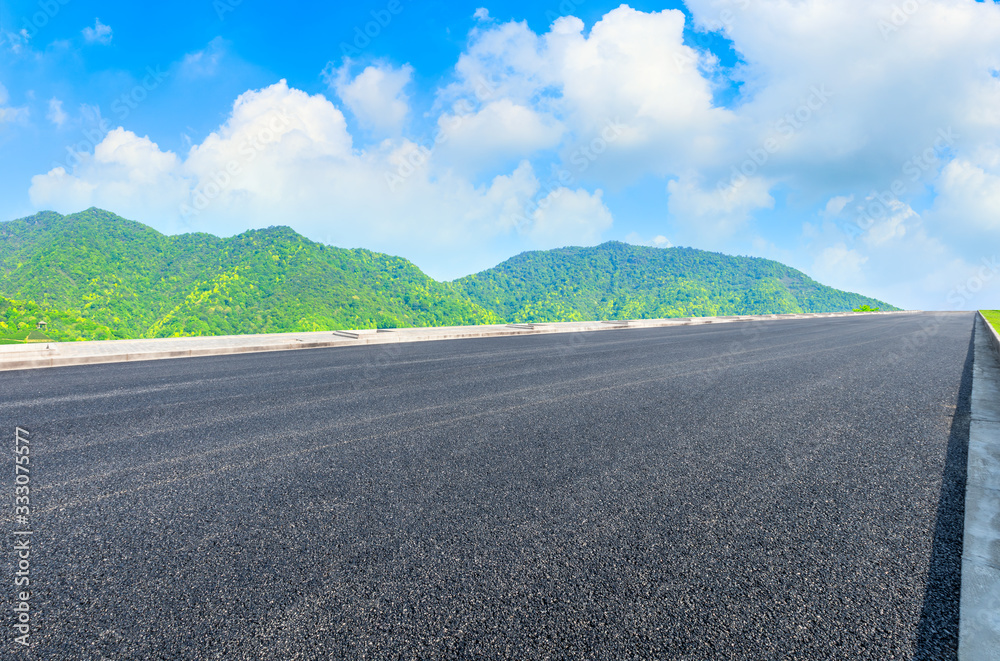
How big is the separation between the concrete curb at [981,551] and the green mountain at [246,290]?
759 inches

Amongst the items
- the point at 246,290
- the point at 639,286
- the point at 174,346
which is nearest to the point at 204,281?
the point at 246,290

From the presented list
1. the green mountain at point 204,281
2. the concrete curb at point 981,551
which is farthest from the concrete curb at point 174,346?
the green mountain at point 204,281

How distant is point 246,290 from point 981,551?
6325cm

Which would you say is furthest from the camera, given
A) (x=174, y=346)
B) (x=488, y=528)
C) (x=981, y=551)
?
(x=174, y=346)

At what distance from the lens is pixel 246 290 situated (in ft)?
185

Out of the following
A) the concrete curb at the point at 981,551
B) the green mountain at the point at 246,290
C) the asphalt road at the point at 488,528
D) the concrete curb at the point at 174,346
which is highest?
the green mountain at the point at 246,290

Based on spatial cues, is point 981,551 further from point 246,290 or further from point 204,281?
point 204,281

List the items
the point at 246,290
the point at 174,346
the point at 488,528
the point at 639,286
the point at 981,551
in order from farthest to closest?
the point at 639,286 < the point at 246,290 < the point at 174,346 < the point at 488,528 < the point at 981,551

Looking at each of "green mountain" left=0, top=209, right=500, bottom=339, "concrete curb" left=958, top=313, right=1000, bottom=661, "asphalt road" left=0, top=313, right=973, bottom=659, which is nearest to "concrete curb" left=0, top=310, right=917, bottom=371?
"asphalt road" left=0, top=313, right=973, bottom=659

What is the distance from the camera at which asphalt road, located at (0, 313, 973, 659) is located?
1.97 metres

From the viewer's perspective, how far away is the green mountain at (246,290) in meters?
45.5

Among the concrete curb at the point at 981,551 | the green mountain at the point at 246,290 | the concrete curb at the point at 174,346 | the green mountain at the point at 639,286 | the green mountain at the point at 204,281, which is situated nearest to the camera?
the concrete curb at the point at 981,551

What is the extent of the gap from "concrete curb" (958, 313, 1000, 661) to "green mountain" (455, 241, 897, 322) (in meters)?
74.0

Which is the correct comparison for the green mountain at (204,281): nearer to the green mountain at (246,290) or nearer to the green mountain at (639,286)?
Answer: the green mountain at (246,290)
